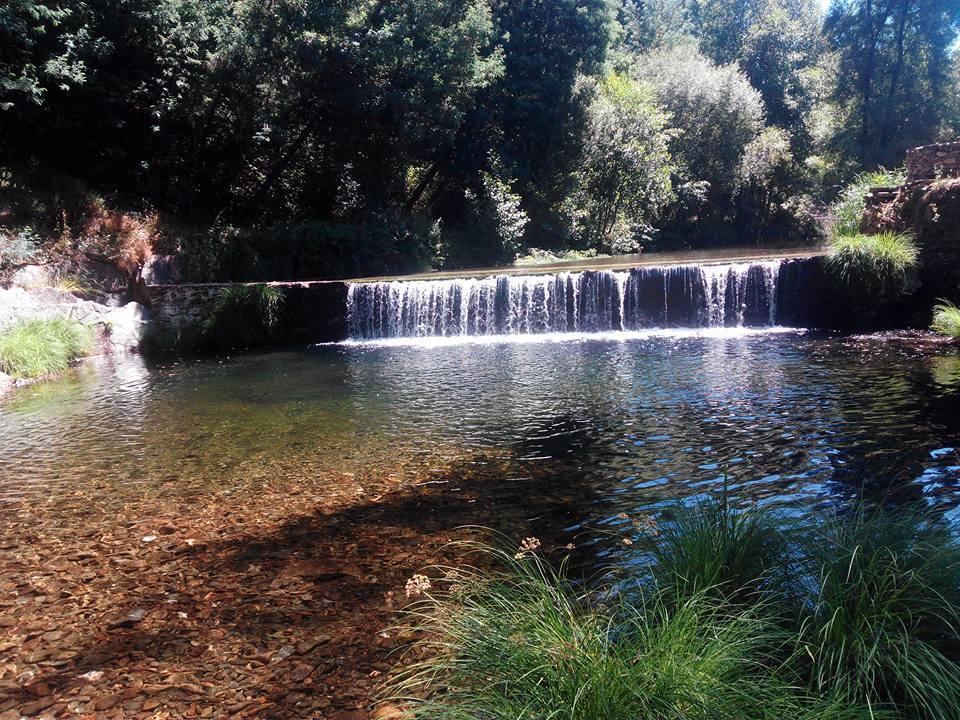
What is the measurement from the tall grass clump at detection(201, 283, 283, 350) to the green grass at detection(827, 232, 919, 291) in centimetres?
1082

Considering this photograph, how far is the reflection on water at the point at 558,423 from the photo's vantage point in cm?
529

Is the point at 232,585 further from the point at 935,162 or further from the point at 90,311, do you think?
the point at 935,162

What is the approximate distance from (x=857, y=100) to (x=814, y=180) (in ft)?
14.5

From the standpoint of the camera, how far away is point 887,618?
7.86ft

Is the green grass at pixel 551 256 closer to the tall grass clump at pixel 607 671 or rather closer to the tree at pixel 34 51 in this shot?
the tree at pixel 34 51

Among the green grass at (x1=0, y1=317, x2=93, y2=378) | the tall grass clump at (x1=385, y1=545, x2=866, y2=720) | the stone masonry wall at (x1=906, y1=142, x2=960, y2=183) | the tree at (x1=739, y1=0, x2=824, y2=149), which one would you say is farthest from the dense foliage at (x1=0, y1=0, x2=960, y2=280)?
the tall grass clump at (x1=385, y1=545, x2=866, y2=720)

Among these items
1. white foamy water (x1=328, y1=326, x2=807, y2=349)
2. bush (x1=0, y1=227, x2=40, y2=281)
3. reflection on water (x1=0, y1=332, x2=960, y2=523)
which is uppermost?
bush (x1=0, y1=227, x2=40, y2=281)

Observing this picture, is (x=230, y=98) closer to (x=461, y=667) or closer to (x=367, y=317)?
(x=367, y=317)

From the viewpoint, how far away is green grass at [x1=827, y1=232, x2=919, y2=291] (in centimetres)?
1173

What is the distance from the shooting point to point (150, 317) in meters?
14.5

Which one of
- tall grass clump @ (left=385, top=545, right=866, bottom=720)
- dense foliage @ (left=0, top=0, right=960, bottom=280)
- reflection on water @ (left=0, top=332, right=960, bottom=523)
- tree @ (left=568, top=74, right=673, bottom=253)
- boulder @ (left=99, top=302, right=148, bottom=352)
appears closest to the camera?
tall grass clump @ (left=385, top=545, right=866, bottom=720)

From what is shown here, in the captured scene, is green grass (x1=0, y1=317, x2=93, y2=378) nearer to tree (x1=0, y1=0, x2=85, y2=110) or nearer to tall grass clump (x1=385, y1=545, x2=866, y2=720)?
tree (x1=0, y1=0, x2=85, y2=110)

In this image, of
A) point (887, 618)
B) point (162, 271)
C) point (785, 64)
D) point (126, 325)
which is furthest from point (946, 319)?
point (785, 64)

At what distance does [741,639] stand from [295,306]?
13.7 metres
